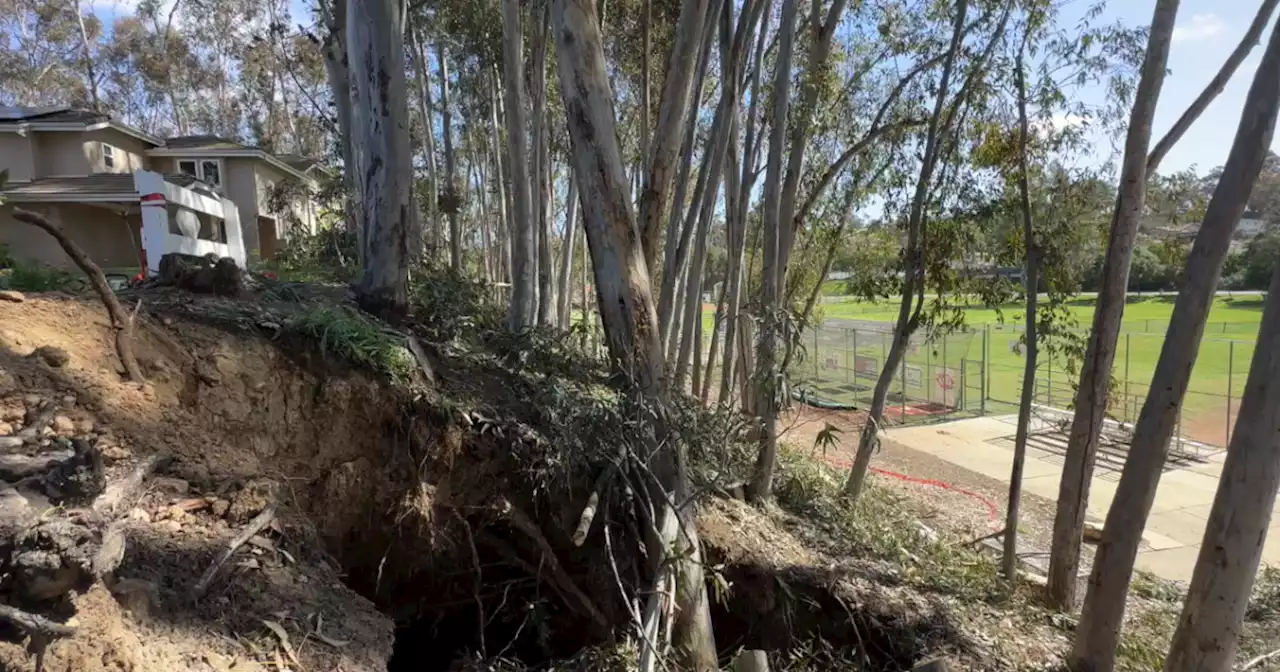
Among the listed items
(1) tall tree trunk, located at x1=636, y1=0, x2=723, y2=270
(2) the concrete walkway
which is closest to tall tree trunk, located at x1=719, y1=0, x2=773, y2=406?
(1) tall tree trunk, located at x1=636, y1=0, x2=723, y2=270

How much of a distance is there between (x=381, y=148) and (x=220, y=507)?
3171 mm

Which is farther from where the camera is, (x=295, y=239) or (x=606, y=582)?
(x=295, y=239)

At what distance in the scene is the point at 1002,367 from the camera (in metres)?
21.5

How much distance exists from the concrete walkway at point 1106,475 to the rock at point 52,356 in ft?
34.3

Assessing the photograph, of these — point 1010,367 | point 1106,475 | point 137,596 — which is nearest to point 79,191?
point 137,596

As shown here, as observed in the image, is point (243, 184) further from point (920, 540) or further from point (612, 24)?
point (920, 540)

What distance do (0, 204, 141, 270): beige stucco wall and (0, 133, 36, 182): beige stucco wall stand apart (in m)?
1.16

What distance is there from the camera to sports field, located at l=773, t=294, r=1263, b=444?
51.6 feet

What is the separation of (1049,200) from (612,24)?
311 inches

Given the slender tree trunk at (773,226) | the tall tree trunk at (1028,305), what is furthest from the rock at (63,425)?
the tall tree trunk at (1028,305)

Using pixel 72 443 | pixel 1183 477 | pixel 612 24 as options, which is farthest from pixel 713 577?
→ pixel 1183 477

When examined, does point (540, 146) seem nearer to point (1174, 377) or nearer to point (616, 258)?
point (616, 258)

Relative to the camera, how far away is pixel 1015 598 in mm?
6332

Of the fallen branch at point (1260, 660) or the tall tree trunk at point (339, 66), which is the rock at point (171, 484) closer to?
the fallen branch at point (1260, 660)
